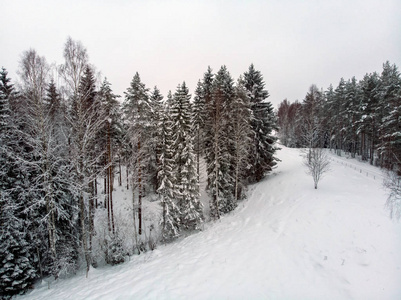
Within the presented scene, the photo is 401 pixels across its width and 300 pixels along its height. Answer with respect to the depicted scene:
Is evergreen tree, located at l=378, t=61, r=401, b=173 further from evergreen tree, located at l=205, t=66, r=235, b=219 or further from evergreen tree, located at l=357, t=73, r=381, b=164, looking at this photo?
evergreen tree, located at l=205, t=66, r=235, b=219

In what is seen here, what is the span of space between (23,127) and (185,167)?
12983 mm

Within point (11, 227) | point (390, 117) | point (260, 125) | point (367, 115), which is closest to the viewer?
point (11, 227)

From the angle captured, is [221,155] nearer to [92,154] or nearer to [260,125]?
[260,125]

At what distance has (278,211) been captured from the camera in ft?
53.1

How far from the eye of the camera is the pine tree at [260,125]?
22.8 metres

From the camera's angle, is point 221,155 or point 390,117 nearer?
point 221,155

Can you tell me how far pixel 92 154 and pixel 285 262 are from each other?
1551 centimetres

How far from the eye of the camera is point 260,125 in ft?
75.4

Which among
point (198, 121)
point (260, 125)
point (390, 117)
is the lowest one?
point (260, 125)

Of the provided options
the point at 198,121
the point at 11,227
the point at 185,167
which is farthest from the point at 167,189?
the point at 11,227

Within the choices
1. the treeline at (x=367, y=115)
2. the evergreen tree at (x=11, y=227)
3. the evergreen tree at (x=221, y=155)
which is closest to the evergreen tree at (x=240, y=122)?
the evergreen tree at (x=221, y=155)

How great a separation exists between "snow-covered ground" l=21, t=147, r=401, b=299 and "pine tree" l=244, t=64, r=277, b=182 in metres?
7.16

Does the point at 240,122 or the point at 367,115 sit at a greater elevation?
the point at 367,115

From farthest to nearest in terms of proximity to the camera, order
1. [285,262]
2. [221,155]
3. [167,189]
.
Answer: [221,155], [167,189], [285,262]
